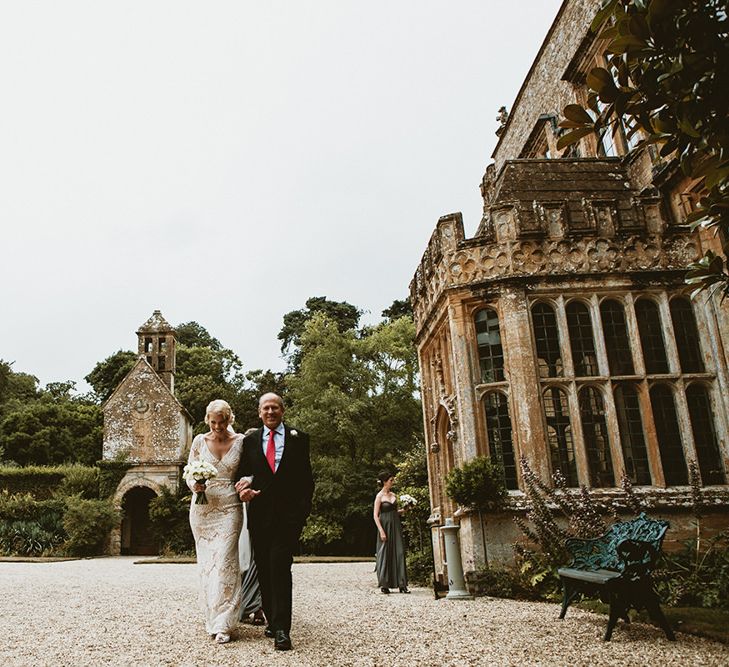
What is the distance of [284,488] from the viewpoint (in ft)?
17.7

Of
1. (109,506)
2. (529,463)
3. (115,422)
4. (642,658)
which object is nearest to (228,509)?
(642,658)

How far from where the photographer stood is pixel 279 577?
16.6 ft

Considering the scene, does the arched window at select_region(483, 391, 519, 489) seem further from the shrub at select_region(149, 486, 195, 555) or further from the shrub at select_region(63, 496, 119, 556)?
the shrub at select_region(63, 496, 119, 556)

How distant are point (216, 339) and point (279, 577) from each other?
5692 cm

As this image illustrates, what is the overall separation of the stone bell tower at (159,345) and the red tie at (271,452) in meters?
31.2

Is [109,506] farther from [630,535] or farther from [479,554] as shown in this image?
[630,535]

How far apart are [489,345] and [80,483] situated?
2545cm

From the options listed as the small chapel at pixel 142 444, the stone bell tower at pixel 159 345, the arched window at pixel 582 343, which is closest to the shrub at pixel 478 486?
the arched window at pixel 582 343

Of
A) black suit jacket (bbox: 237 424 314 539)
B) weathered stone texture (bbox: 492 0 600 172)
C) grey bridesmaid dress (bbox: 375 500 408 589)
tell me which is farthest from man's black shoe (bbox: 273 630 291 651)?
weathered stone texture (bbox: 492 0 600 172)

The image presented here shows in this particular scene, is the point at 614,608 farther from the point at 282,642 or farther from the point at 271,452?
the point at 271,452

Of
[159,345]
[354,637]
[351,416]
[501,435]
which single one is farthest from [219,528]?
[159,345]

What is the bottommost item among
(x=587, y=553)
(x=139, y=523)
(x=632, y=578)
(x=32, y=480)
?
(x=632, y=578)

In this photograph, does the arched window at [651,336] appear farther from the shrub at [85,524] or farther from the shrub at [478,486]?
the shrub at [85,524]

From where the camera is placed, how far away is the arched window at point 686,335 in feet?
29.9
